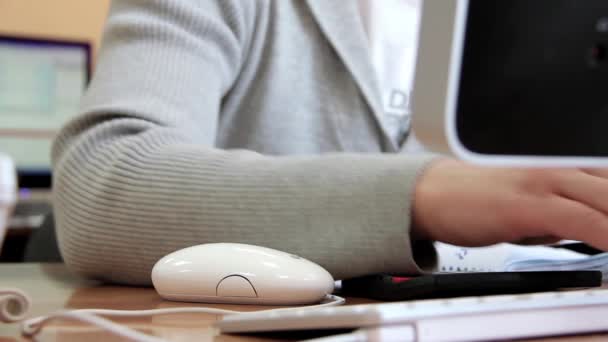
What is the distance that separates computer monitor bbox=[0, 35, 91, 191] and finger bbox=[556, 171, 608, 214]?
6.02ft

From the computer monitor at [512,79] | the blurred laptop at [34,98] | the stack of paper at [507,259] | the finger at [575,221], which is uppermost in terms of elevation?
the computer monitor at [512,79]

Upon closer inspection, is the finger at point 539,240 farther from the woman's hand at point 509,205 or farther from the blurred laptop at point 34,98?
the blurred laptop at point 34,98

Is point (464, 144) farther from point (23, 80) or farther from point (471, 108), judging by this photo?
point (23, 80)

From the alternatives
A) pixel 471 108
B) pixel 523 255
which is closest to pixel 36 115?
pixel 523 255

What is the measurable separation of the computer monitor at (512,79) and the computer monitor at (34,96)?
1910mm

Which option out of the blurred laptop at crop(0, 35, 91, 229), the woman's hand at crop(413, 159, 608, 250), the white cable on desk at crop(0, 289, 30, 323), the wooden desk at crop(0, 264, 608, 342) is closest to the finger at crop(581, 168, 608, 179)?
the woman's hand at crop(413, 159, 608, 250)

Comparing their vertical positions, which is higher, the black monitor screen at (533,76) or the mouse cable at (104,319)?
the black monitor screen at (533,76)

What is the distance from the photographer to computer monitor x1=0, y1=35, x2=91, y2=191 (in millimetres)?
2039

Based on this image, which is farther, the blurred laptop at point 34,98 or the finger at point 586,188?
the blurred laptop at point 34,98

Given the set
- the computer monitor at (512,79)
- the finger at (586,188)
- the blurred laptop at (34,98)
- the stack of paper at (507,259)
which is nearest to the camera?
the computer monitor at (512,79)

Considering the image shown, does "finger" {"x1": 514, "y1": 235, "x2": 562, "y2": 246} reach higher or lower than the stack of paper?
higher

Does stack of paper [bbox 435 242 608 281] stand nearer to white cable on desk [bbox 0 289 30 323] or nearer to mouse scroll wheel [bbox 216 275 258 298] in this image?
mouse scroll wheel [bbox 216 275 258 298]

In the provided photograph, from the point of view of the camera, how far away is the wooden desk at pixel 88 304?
329mm

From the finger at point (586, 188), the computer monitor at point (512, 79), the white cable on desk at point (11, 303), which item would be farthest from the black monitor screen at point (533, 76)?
the white cable on desk at point (11, 303)
